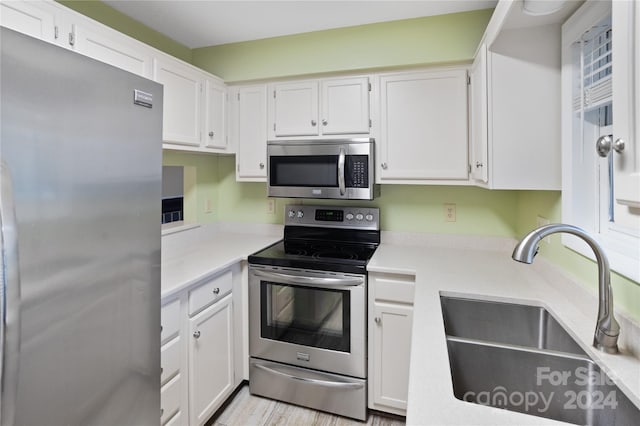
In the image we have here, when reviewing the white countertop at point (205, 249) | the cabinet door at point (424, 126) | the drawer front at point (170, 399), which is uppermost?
the cabinet door at point (424, 126)

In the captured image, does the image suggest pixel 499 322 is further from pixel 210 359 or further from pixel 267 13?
pixel 267 13

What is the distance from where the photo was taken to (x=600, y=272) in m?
0.93

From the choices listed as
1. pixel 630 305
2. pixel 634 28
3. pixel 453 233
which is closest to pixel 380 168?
pixel 453 233

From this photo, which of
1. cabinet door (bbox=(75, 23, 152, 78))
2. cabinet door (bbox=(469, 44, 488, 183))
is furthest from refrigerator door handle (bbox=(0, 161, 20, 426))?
cabinet door (bbox=(469, 44, 488, 183))

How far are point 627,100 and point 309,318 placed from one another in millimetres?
1744

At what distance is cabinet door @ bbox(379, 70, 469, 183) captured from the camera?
2.07m

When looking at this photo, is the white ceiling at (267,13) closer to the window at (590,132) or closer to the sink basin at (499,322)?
the window at (590,132)

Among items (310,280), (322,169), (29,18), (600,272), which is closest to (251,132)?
(322,169)

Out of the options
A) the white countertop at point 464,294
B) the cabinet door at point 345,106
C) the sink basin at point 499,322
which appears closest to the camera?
the white countertop at point 464,294

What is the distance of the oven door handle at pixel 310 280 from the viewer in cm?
189

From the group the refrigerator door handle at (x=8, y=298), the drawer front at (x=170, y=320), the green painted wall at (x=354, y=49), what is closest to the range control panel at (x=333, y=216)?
the green painted wall at (x=354, y=49)

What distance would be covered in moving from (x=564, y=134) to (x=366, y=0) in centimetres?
132

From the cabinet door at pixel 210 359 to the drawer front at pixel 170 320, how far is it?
118mm

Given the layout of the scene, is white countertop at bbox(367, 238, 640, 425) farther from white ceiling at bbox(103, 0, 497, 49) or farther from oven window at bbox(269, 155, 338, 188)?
white ceiling at bbox(103, 0, 497, 49)
